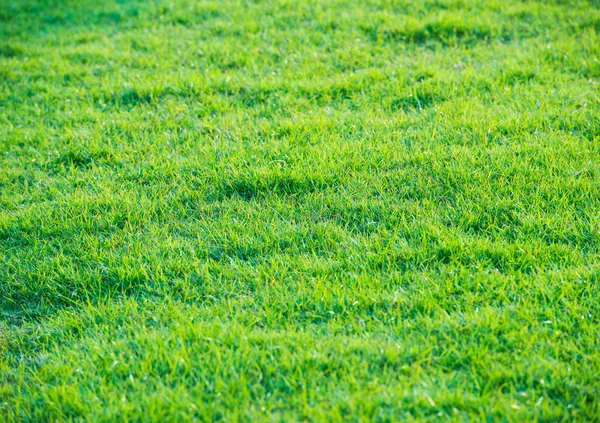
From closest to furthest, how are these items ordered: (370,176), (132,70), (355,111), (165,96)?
(370,176), (355,111), (165,96), (132,70)

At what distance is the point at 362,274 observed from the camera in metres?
3.80

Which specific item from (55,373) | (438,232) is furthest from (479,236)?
(55,373)

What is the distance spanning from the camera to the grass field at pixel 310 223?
3154 millimetres

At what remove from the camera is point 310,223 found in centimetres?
431

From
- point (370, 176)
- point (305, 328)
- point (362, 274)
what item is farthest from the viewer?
point (370, 176)

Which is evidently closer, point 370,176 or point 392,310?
point 392,310

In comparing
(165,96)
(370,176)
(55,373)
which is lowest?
(55,373)

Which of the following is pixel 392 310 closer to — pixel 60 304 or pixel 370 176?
pixel 370 176

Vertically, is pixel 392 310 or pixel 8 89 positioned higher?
pixel 8 89

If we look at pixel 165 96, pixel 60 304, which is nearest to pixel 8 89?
pixel 165 96

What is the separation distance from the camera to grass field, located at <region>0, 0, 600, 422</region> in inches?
124

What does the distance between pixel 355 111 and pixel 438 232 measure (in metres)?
1.96

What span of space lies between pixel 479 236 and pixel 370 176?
3.31ft

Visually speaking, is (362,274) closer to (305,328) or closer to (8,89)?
(305,328)
